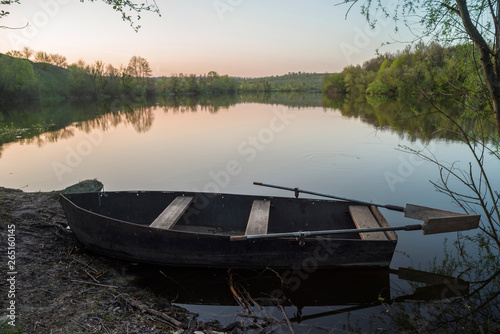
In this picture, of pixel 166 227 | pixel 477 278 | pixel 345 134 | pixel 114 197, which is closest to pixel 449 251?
pixel 477 278

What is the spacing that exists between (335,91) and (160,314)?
10962 centimetres

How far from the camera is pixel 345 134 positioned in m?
24.1

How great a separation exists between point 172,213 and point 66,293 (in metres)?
2.64

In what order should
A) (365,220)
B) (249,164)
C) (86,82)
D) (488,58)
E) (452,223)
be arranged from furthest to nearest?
(86,82)
(249,164)
(365,220)
(452,223)
(488,58)

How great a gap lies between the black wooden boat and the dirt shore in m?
0.53

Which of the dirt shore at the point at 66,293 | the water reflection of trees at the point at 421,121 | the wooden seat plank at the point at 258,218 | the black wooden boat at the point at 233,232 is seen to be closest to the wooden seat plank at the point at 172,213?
the black wooden boat at the point at 233,232

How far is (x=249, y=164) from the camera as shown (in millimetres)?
16344

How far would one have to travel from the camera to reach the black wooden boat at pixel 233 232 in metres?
6.13

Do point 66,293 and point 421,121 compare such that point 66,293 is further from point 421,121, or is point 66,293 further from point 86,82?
point 86,82

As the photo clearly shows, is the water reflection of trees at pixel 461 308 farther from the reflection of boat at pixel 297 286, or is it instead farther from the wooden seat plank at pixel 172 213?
the wooden seat plank at pixel 172 213

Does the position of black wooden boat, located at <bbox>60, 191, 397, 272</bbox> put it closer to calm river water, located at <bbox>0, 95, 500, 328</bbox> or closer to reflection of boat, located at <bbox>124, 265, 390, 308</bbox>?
reflection of boat, located at <bbox>124, 265, 390, 308</bbox>

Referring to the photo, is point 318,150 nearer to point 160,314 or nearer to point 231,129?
point 231,129

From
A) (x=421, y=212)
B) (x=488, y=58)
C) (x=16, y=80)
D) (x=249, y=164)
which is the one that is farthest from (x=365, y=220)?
(x=16, y=80)

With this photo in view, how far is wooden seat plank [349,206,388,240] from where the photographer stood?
6418 mm
